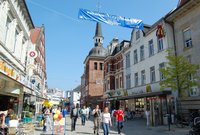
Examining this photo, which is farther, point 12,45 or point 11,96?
point 11,96

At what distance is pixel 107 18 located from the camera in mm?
13164

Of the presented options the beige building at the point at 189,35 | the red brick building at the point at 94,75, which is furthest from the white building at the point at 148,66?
the red brick building at the point at 94,75

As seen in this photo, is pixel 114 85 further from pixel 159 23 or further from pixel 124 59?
pixel 159 23

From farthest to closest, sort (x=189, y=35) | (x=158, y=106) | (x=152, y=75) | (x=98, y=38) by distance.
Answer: (x=98, y=38), (x=152, y=75), (x=189, y=35), (x=158, y=106)

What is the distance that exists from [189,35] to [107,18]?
37.8 ft

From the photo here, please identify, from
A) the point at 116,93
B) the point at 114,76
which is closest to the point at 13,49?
the point at 116,93

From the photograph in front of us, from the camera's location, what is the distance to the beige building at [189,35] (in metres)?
19.3

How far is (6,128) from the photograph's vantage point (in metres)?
10.8

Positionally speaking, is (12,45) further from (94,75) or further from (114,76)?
(94,75)

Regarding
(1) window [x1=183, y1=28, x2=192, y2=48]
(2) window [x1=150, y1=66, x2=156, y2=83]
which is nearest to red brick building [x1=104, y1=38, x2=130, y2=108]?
(2) window [x1=150, y1=66, x2=156, y2=83]

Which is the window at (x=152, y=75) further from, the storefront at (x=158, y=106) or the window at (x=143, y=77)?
the storefront at (x=158, y=106)

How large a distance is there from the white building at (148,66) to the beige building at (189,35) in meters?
1.12

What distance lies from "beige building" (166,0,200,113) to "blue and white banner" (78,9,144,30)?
8296 millimetres

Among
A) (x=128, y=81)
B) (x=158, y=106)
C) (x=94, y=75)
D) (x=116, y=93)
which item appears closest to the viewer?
(x=158, y=106)
